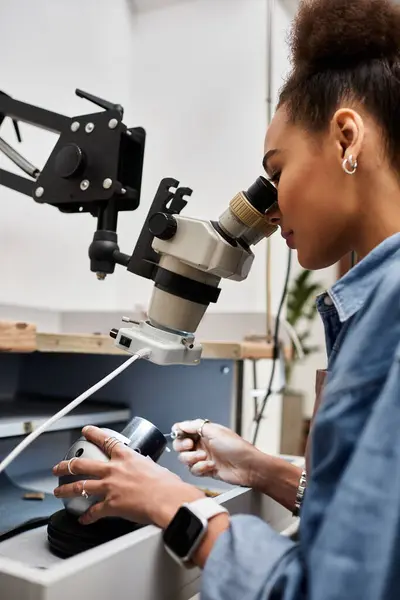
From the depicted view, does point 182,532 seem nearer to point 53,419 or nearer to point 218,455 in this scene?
point 53,419

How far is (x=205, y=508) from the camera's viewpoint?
1.86ft

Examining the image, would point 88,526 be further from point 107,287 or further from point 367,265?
point 107,287

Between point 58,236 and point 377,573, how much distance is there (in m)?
1.51

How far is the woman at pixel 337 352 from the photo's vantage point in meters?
0.46

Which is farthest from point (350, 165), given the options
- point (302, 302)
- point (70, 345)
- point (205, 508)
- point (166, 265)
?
point (302, 302)

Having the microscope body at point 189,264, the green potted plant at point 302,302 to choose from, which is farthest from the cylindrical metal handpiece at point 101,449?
the green potted plant at point 302,302

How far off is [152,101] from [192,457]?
1.55 m

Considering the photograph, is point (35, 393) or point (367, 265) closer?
point (367, 265)

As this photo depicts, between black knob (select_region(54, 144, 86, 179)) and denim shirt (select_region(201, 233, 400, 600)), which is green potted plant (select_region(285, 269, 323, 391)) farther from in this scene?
denim shirt (select_region(201, 233, 400, 600))

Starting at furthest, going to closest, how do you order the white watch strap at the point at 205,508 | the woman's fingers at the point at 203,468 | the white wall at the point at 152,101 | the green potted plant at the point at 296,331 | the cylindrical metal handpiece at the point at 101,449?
the green potted plant at the point at 296,331 < the white wall at the point at 152,101 < the woman's fingers at the point at 203,468 < the cylindrical metal handpiece at the point at 101,449 < the white watch strap at the point at 205,508

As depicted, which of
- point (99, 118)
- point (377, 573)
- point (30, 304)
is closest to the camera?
point (377, 573)

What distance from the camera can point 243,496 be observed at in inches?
30.9

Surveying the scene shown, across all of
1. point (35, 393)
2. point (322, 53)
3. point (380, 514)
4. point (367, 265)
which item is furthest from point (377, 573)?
point (35, 393)

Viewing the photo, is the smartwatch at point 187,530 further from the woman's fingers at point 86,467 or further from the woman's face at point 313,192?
the woman's face at point 313,192
